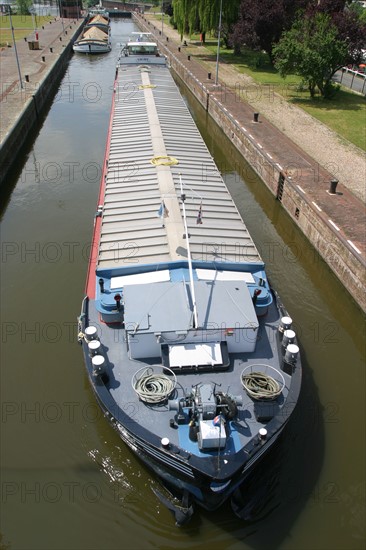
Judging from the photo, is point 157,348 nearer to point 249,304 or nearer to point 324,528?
point 249,304

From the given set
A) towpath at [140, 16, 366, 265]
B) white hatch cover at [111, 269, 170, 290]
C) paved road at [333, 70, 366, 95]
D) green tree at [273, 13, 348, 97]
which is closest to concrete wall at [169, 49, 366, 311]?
towpath at [140, 16, 366, 265]

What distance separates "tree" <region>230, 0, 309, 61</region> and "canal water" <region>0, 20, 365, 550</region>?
26.5 m

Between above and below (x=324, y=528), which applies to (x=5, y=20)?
above

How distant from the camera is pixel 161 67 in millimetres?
33438

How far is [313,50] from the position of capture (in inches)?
1134

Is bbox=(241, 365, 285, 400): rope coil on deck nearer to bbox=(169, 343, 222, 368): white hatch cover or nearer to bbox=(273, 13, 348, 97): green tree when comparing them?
bbox=(169, 343, 222, 368): white hatch cover

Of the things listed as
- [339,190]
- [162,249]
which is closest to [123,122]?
[339,190]

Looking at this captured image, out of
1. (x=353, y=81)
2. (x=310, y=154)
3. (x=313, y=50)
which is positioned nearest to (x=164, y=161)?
(x=310, y=154)

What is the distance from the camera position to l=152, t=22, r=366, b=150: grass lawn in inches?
1048

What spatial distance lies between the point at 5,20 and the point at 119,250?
85.8 meters

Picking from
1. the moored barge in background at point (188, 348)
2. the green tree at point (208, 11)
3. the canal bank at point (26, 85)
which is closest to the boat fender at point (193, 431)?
the moored barge in background at point (188, 348)

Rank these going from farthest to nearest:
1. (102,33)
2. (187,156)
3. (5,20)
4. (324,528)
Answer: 1. (5,20)
2. (102,33)
3. (187,156)
4. (324,528)

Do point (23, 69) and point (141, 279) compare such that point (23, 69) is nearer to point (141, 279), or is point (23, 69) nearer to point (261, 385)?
point (141, 279)

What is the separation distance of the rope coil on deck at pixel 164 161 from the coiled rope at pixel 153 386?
9399 millimetres
